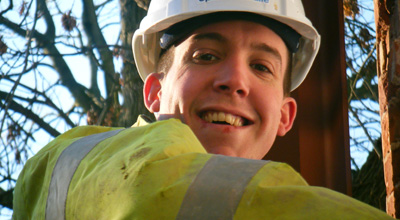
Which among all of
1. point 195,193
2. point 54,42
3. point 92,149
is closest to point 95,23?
point 54,42

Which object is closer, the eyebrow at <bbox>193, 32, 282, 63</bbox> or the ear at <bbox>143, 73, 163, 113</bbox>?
the eyebrow at <bbox>193, 32, 282, 63</bbox>

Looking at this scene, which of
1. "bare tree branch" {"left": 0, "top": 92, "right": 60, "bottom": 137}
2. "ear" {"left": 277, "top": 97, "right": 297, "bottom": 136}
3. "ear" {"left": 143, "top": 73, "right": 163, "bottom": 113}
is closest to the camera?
"ear" {"left": 143, "top": 73, "right": 163, "bottom": 113}

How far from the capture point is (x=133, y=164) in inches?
51.4

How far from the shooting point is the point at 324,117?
3363 millimetres

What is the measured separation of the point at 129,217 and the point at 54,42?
16.2 feet

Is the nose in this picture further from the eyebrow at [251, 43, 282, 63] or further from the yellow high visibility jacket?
the yellow high visibility jacket

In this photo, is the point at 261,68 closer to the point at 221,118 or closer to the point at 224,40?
the point at 224,40

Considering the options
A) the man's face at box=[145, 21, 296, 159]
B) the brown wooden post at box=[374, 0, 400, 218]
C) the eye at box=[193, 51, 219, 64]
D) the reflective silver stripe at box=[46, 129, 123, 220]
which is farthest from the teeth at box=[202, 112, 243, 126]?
the reflective silver stripe at box=[46, 129, 123, 220]

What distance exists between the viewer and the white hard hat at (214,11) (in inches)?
101

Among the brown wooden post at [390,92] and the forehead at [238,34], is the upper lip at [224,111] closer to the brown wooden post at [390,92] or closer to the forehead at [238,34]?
the forehead at [238,34]

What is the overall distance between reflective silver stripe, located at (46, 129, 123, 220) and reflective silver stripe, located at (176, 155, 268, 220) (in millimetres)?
417

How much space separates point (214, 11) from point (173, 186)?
1.45 metres

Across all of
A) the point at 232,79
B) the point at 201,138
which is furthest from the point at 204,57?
the point at 201,138

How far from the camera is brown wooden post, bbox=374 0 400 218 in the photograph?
88.3 inches
